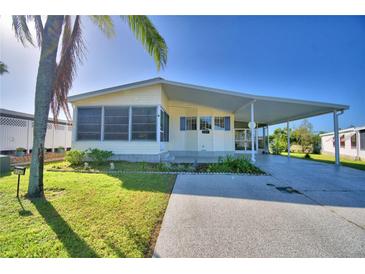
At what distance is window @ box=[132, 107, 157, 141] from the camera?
9549 millimetres

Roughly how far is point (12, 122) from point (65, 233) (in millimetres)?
14644

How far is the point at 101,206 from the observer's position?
11.6 ft

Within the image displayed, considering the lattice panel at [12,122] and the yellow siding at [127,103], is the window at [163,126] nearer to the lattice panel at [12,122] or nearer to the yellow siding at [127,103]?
the yellow siding at [127,103]

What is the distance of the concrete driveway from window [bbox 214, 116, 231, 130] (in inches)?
306

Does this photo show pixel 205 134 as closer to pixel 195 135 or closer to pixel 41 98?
pixel 195 135

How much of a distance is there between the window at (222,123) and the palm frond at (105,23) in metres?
8.85

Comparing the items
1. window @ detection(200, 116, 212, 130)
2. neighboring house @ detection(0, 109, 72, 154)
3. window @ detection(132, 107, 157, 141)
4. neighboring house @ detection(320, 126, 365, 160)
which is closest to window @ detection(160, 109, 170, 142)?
window @ detection(132, 107, 157, 141)

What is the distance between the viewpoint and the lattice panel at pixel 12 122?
1170 centimetres

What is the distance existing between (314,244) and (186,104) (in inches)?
435

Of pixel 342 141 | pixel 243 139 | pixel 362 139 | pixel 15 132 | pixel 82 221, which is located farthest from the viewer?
pixel 342 141

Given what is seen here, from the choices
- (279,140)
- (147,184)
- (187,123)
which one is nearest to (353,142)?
(279,140)

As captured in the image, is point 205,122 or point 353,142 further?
point 353,142

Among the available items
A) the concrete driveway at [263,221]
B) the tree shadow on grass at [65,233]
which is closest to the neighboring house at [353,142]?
the concrete driveway at [263,221]

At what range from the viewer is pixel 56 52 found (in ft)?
13.8
